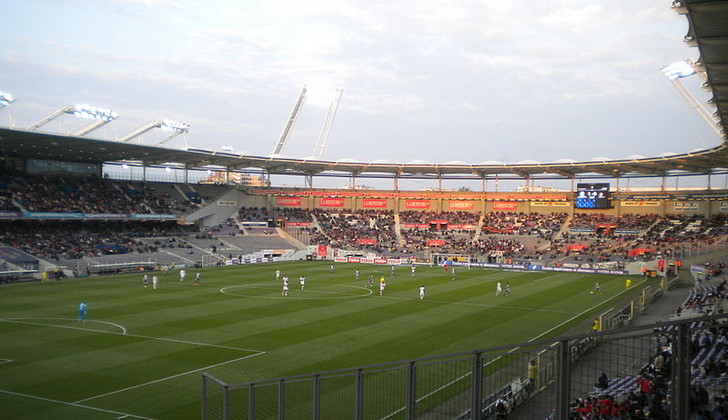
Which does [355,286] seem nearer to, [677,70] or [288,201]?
[677,70]

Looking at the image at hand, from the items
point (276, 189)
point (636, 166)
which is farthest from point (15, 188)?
point (636, 166)

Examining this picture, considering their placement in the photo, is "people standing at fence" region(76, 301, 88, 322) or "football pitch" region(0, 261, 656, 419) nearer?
"football pitch" region(0, 261, 656, 419)

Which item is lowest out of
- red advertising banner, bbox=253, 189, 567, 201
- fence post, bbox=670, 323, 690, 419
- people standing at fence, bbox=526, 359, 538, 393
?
people standing at fence, bbox=526, 359, 538, 393

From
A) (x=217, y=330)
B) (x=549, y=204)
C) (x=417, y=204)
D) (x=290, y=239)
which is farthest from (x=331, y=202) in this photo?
(x=217, y=330)

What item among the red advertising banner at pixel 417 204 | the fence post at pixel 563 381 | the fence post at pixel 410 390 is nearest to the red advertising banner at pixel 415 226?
the red advertising banner at pixel 417 204

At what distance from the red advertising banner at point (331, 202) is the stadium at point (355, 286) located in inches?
6.5

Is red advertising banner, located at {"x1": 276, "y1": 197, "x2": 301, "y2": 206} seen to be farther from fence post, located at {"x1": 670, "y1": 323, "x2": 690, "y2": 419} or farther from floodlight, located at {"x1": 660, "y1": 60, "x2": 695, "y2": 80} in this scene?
fence post, located at {"x1": 670, "y1": 323, "x2": 690, "y2": 419}

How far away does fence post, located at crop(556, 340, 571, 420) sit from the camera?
19.2ft

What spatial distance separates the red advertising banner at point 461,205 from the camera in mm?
90875

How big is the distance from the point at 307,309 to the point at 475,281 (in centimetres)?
2103

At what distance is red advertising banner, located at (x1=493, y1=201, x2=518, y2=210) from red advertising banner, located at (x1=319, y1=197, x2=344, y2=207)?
24.8 metres

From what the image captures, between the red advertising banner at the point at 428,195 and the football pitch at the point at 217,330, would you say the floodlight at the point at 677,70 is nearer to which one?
the football pitch at the point at 217,330

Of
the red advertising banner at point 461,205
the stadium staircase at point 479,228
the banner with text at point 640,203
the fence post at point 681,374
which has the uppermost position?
the banner with text at point 640,203

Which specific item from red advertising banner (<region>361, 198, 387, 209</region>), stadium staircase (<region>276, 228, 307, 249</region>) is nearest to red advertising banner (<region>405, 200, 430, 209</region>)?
red advertising banner (<region>361, 198, 387, 209</region>)
